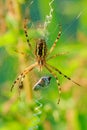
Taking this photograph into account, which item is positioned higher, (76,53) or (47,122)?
(76,53)

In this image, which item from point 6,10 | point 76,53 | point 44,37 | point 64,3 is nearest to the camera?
point 44,37

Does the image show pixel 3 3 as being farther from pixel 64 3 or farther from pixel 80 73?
pixel 64 3

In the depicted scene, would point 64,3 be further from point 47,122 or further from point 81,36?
point 47,122

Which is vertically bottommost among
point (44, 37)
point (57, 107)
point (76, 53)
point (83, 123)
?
point (83, 123)

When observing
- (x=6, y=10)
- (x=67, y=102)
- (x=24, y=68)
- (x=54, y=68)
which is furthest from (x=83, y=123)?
(x=6, y=10)

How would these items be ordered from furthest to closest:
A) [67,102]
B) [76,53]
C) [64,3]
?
[64,3]
[76,53]
[67,102]

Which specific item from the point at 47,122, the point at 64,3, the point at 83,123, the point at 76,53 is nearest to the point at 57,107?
the point at 47,122

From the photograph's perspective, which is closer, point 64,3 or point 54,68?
point 54,68
